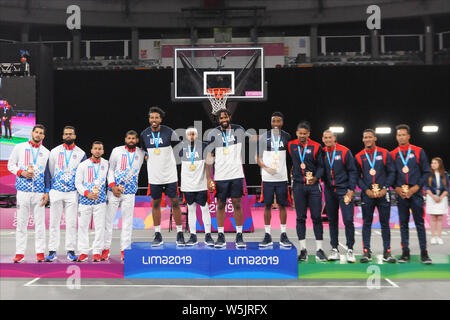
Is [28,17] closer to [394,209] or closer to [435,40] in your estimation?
[394,209]

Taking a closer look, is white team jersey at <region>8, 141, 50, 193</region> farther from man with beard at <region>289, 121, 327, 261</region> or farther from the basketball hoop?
the basketball hoop

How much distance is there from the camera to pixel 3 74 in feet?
47.2

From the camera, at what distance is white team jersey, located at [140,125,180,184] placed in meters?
5.85

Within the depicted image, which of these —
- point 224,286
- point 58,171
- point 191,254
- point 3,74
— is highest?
point 3,74

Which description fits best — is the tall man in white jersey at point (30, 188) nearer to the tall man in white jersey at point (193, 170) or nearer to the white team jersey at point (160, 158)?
the white team jersey at point (160, 158)

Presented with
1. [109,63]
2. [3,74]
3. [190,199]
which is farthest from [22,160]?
[109,63]

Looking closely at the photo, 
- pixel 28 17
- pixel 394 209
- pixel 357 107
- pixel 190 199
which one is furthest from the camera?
pixel 28 17

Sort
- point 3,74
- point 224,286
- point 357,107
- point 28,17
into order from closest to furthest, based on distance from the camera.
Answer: point 224,286 < point 3,74 < point 357,107 < point 28,17

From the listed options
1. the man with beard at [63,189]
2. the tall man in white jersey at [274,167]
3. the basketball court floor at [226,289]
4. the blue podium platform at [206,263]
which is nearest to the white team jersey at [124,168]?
the man with beard at [63,189]

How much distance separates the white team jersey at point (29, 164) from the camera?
19.4 ft

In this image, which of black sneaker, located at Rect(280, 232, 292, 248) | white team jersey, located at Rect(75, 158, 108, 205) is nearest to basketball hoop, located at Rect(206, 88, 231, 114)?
white team jersey, located at Rect(75, 158, 108, 205)

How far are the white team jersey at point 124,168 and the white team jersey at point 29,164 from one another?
3.29 feet

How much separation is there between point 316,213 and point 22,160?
437 centimetres

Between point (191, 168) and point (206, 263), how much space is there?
1.38 metres
